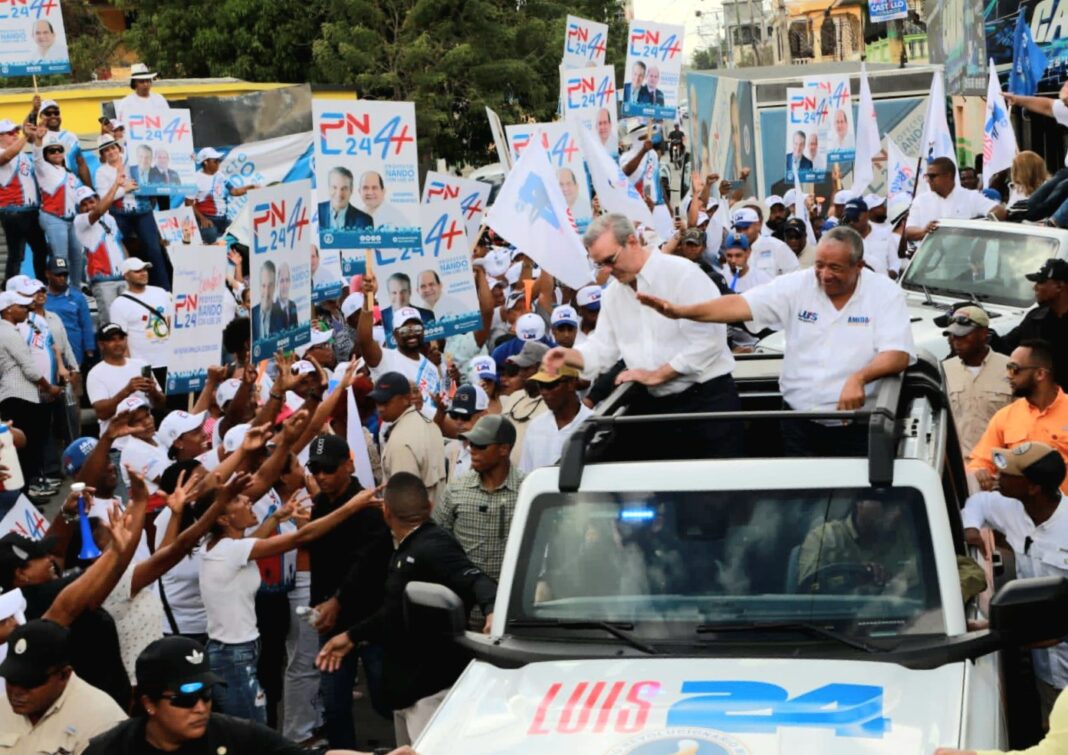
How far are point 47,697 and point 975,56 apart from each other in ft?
86.5

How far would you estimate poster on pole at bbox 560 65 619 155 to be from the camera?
1806cm

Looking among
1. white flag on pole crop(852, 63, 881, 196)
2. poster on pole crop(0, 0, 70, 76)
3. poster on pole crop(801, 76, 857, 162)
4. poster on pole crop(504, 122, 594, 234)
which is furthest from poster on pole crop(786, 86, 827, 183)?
poster on pole crop(0, 0, 70, 76)

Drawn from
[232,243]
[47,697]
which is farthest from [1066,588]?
[232,243]

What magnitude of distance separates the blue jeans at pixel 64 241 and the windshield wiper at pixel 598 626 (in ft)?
36.6

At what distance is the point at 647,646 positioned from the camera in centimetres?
575

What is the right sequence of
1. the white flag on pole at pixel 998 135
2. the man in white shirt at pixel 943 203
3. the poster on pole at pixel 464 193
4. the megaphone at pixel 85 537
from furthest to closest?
the white flag on pole at pixel 998 135
the man in white shirt at pixel 943 203
the poster on pole at pixel 464 193
the megaphone at pixel 85 537

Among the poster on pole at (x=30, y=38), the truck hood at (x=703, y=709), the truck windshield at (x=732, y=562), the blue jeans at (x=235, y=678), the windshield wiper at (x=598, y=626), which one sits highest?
the poster on pole at (x=30, y=38)

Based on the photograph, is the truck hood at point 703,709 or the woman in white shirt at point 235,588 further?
the woman in white shirt at point 235,588

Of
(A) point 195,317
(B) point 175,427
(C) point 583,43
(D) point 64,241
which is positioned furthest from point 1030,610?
(C) point 583,43

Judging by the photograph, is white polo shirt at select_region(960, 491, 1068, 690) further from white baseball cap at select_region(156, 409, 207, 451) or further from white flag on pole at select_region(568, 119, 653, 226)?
white flag on pole at select_region(568, 119, 653, 226)

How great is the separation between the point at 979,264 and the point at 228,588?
30.1ft

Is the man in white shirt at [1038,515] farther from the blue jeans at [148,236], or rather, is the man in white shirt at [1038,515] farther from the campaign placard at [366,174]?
the blue jeans at [148,236]

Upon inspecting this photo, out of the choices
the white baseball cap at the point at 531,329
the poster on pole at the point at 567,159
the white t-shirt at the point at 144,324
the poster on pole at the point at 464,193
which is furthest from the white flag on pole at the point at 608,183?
the white t-shirt at the point at 144,324

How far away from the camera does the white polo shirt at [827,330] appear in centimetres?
751
